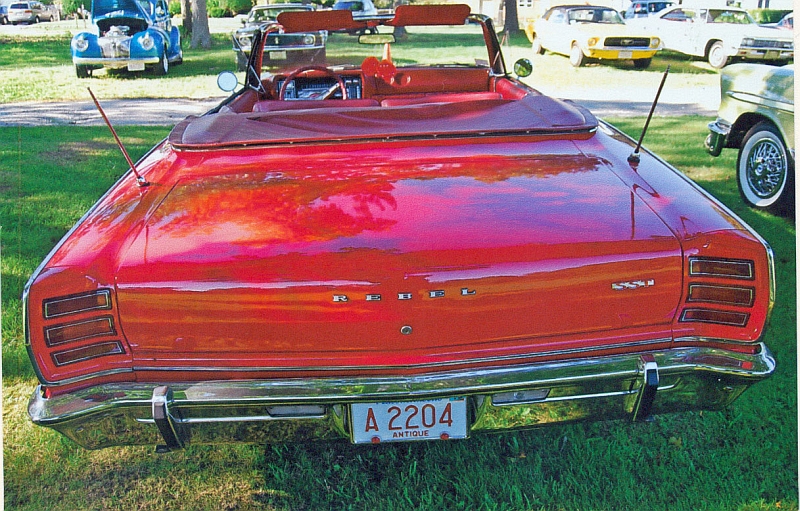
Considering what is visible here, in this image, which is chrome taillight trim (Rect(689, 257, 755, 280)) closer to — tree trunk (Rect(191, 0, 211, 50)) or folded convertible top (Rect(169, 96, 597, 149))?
folded convertible top (Rect(169, 96, 597, 149))

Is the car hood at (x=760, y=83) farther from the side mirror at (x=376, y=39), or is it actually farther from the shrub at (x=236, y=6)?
the shrub at (x=236, y=6)

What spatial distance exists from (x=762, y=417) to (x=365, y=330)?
1692 millimetres

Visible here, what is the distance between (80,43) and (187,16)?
4884mm

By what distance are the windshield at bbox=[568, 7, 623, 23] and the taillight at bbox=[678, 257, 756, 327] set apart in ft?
42.7

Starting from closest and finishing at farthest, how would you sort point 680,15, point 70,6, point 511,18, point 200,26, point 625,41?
point 70,6 → point 625,41 → point 680,15 → point 200,26 → point 511,18

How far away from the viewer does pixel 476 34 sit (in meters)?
4.40

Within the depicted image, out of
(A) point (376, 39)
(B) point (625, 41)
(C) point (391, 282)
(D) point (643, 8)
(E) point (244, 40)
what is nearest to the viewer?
(C) point (391, 282)

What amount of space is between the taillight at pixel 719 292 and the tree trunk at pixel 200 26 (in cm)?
1338

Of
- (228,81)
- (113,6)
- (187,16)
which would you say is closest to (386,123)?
(228,81)

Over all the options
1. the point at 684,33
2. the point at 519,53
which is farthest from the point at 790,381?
the point at 519,53

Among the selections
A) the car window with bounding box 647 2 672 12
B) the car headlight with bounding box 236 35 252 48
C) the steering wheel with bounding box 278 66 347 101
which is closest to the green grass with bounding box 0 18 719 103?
the car headlight with bounding box 236 35 252 48

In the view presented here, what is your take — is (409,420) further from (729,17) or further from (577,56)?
(577,56)

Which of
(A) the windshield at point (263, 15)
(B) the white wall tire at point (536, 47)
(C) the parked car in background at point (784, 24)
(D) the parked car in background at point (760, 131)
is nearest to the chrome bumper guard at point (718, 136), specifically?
(D) the parked car in background at point (760, 131)

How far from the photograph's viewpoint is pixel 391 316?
1.74m
